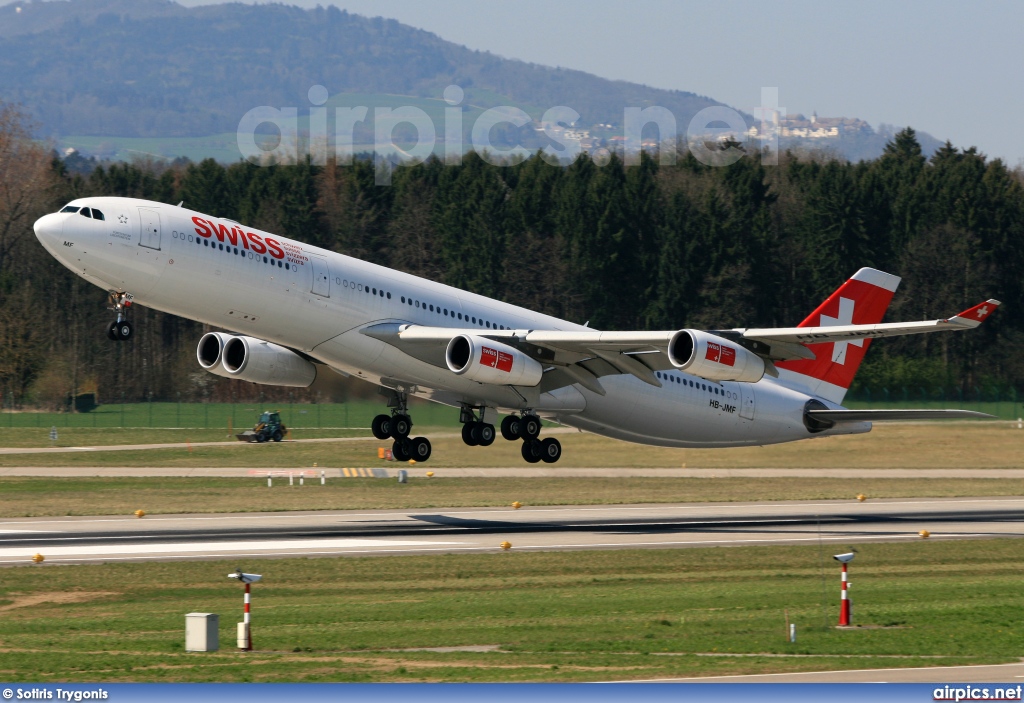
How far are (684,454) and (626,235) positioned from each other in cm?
4916

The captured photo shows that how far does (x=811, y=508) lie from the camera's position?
52.8 m

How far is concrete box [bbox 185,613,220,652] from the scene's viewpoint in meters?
25.0

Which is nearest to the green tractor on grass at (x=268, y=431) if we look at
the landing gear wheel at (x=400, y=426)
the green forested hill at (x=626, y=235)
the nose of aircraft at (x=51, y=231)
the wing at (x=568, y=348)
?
the green forested hill at (x=626, y=235)

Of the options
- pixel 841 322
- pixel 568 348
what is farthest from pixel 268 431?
pixel 568 348

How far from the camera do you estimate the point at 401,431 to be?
1796 inches

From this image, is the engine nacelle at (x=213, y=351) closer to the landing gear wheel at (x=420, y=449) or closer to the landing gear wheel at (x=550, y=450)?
the landing gear wheel at (x=420, y=449)

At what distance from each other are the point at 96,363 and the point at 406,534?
209 ft

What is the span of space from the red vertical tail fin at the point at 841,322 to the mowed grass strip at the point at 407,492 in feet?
19.7

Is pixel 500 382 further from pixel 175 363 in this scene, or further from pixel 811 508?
pixel 175 363

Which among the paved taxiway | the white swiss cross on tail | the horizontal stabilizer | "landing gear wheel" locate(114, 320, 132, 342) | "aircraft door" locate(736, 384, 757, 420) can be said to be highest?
the white swiss cross on tail

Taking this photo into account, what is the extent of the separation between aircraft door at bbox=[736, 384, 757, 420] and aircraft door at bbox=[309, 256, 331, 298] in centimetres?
1733

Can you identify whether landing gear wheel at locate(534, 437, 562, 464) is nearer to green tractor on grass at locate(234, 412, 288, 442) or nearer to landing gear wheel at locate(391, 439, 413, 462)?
landing gear wheel at locate(391, 439, 413, 462)

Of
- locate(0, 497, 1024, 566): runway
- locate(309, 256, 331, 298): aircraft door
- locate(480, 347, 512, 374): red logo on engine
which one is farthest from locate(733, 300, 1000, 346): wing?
locate(309, 256, 331, 298): aircraft door

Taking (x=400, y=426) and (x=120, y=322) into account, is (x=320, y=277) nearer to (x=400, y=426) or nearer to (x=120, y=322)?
(x=120, y=322)
